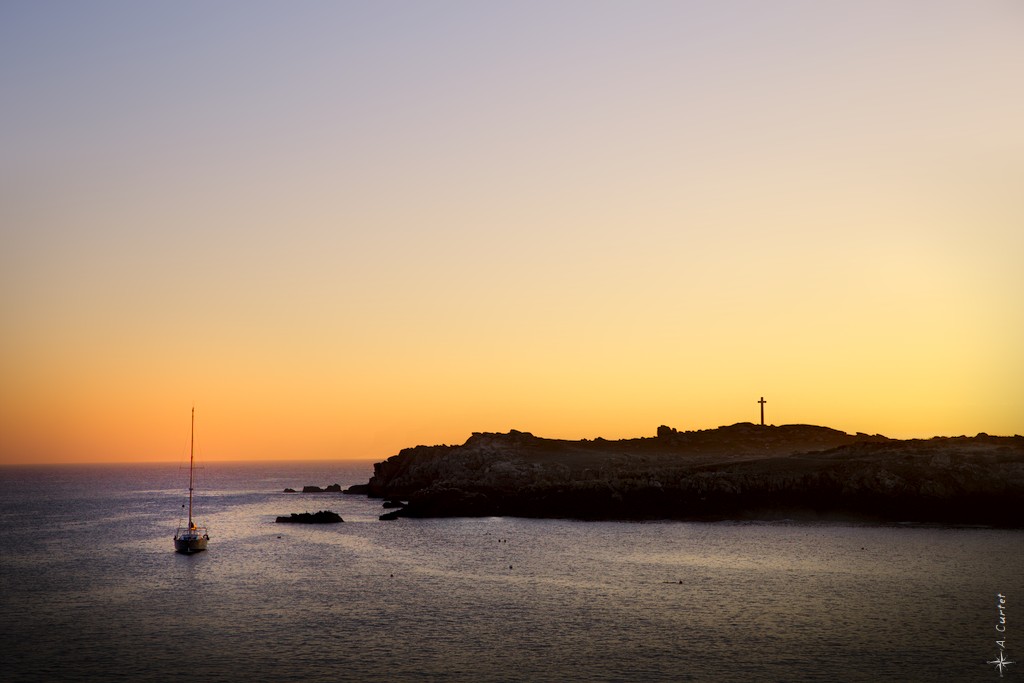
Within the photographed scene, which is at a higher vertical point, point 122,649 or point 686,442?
point 686,442

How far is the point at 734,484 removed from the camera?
12144 centimetres

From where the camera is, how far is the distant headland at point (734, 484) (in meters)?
108

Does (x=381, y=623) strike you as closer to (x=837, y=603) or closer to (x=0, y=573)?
(x=837, y=603)

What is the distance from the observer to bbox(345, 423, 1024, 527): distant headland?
107562 mm

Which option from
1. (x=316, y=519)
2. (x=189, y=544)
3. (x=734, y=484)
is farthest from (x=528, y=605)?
(x=316, y=519)

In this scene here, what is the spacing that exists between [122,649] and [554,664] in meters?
26.7

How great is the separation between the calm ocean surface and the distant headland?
27.7 ft

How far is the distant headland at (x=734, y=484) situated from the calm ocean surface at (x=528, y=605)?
843 cm

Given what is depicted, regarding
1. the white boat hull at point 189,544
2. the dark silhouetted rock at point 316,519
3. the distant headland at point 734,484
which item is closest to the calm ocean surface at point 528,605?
the white boat hull at point 189,544

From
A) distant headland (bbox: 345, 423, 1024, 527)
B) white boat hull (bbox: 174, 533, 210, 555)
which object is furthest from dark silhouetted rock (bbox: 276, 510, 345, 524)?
white boat hull (bbox: 174, 533, 210, 555)

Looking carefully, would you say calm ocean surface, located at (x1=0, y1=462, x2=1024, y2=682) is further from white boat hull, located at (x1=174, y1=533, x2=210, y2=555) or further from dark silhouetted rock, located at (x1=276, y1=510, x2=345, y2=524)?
dark silhouetted rock, located at (x1=276, y1=510, x2=345, y2=524)

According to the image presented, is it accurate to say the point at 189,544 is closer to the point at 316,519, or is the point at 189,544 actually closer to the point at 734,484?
the point at 316,519

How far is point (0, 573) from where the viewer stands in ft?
271

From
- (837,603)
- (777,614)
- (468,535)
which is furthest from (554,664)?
(468,535)
